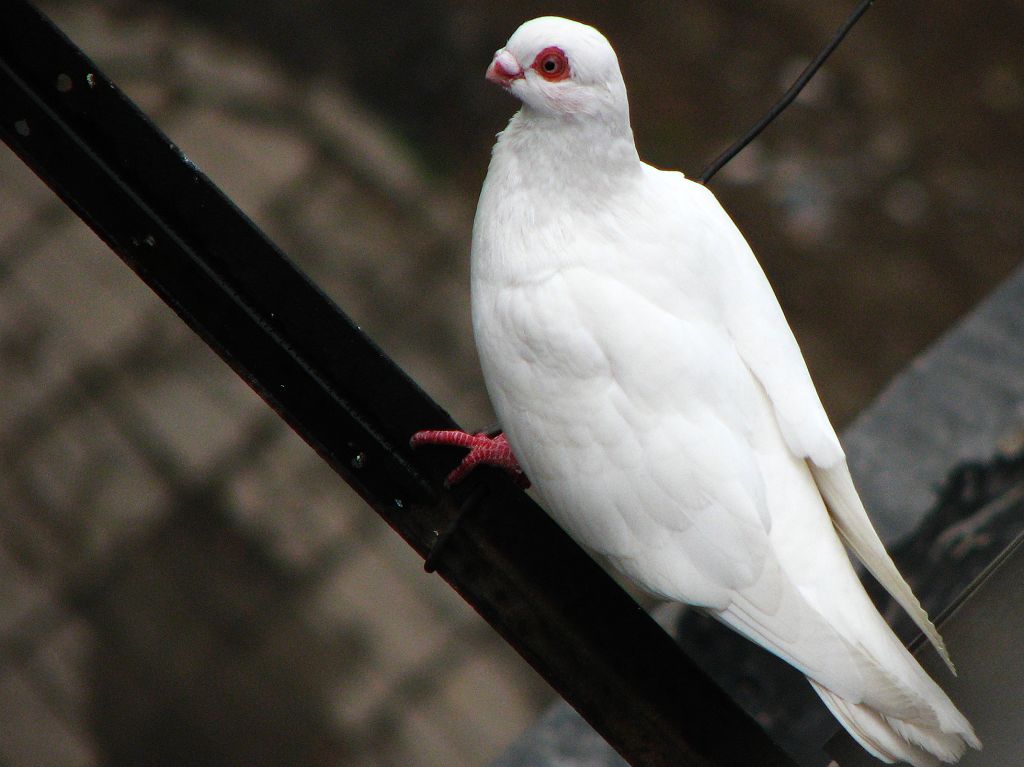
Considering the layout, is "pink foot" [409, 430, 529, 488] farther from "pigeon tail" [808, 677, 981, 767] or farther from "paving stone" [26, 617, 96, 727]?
"paving stone" [26, 617, 96, 727]

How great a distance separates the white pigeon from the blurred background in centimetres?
172

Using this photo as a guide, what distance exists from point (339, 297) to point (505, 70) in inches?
86.9

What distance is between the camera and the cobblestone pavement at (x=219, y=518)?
325 centimetres

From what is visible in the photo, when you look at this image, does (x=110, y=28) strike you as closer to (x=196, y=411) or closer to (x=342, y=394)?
(x=196, y=411)

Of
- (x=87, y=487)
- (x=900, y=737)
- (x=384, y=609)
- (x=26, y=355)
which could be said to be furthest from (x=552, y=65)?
(x=26, y=355)

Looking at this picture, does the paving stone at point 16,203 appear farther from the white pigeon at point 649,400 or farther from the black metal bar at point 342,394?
the black metal bar at point 342,394

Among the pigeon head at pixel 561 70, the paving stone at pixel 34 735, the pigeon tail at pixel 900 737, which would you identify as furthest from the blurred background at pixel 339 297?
the pigeon head at pixel 561 70

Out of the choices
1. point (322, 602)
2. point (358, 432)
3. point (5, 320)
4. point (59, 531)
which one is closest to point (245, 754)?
point (322, 602)

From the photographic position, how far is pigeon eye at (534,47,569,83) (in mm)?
1648

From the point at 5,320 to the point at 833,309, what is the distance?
2766mm

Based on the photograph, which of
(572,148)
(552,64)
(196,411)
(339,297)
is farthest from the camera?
(339,297)

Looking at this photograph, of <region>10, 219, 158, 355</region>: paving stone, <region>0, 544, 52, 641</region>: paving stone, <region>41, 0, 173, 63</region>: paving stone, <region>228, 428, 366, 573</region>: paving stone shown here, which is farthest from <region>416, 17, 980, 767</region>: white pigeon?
<region>41, 0, 173, 63</region>: paving stone

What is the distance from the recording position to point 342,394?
4.26 feet

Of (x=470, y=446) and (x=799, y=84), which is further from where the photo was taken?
(x=799, y=84)
